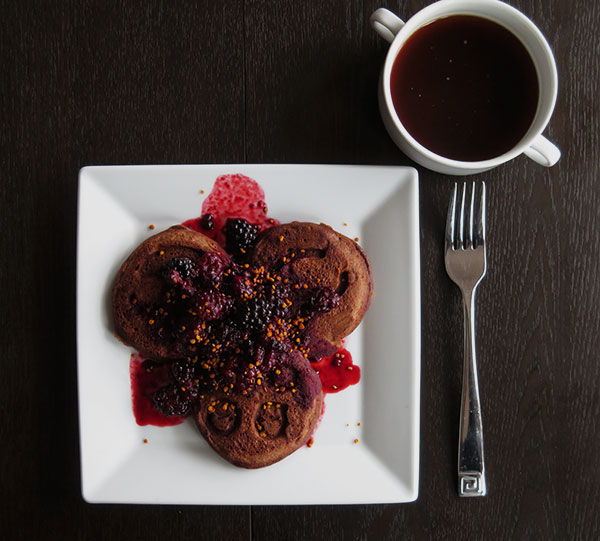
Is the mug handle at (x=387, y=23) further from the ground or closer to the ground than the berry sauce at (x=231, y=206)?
further from the ground

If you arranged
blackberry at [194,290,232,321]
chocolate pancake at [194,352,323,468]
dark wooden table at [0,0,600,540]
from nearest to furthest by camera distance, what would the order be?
blackberry at [194,290,232,321], chocolate pancake at [194,352,323,468], dark wooden table at [0,0,600,540]

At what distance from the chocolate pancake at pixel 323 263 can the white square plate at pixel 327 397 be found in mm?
56

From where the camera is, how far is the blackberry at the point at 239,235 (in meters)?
1.34

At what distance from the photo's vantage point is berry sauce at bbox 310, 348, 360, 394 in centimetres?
137

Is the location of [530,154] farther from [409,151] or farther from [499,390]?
[499,390]

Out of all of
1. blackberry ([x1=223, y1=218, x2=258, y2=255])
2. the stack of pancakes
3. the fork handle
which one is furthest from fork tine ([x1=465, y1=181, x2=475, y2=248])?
blackberry ([x1=223, y1=218, x2=258, y2=255])

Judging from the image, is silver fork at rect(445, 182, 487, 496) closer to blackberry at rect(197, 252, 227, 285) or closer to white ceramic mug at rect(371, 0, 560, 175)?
white ceramic mug at rect(371, 0, 560, 175)

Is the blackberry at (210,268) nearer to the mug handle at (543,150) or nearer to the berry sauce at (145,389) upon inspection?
the berry sauce at (145,389)

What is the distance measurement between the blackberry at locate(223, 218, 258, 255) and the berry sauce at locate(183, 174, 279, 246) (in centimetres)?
2

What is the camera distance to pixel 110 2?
56.1 inches

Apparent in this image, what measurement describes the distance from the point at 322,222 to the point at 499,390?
2.07 feet

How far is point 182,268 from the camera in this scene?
1252 mm

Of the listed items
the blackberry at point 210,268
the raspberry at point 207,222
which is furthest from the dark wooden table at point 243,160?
the blackberry at point 210,268

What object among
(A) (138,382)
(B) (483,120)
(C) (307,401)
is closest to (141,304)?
(A) (138,382)
